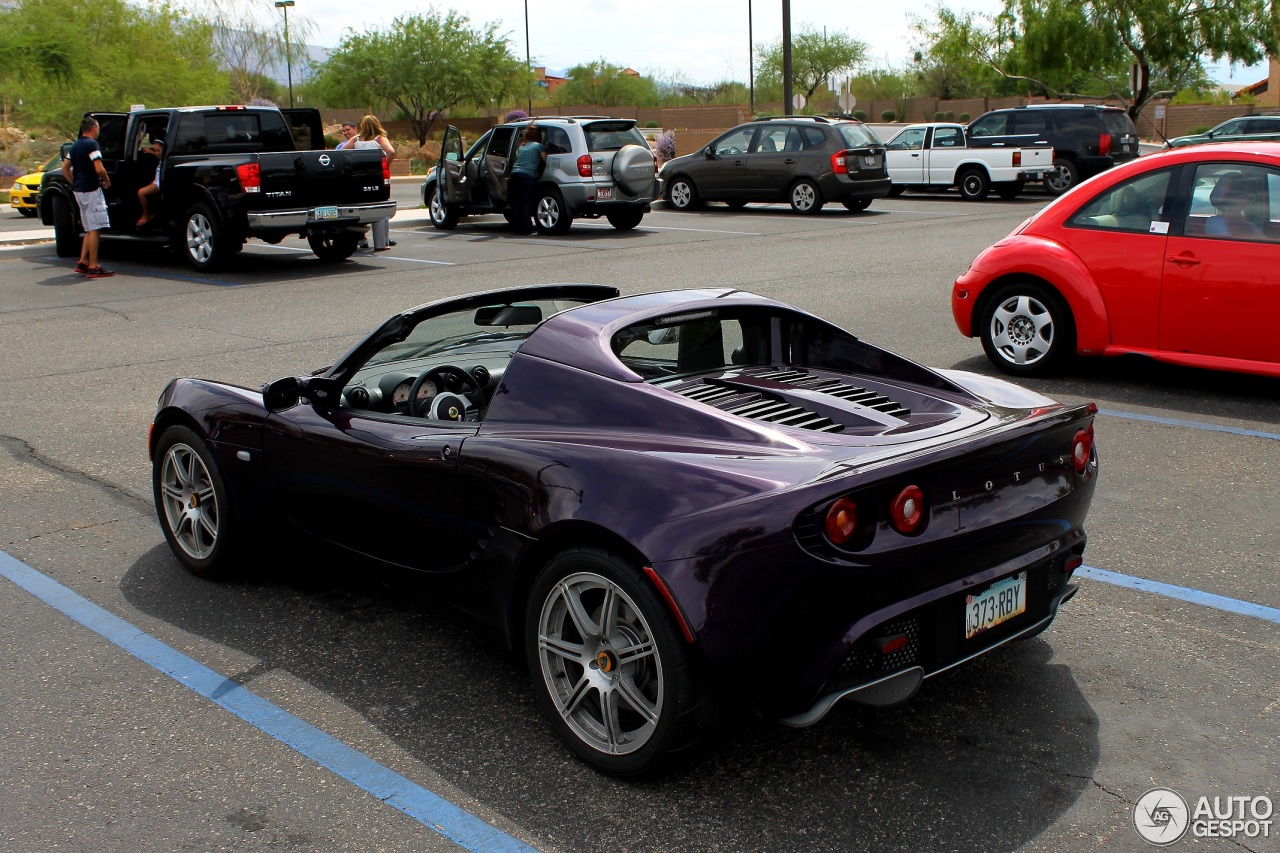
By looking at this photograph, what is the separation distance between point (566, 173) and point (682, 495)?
16684 millimetres

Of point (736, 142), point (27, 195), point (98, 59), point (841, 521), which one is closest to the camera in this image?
point (841, 521)

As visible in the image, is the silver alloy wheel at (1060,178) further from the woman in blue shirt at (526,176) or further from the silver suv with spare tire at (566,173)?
the woman in blue shirt at (526,176)

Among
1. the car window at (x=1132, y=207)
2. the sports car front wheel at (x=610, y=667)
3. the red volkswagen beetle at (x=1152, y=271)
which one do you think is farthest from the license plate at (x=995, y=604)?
the car window at (x=1132, y=207)

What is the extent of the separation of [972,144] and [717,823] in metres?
24.5

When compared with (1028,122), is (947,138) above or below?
below

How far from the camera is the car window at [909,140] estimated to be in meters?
26.7

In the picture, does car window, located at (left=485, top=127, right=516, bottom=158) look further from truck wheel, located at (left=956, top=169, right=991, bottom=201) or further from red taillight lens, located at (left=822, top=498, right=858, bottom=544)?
red taillight lens, located at (left=822, top=498, right=858, bottom=544)

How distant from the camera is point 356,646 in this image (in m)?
4.38

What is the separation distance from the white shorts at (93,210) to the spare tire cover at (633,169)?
24.5 feet

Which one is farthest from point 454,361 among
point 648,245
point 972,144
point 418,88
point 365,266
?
point 418,88

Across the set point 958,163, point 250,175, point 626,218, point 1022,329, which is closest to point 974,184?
point 958,163

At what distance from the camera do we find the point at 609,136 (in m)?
19.7

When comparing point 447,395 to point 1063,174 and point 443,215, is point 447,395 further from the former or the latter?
point 1063,174

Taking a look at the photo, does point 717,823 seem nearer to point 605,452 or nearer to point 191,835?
point 605,452
